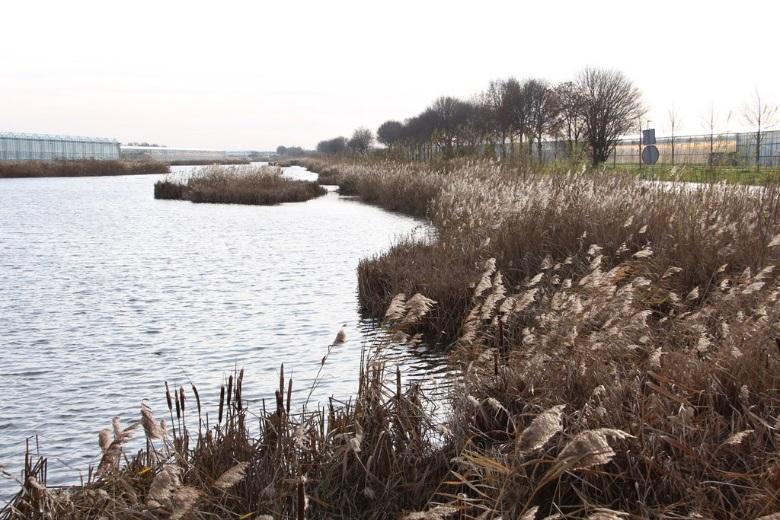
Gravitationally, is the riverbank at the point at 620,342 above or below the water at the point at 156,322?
above

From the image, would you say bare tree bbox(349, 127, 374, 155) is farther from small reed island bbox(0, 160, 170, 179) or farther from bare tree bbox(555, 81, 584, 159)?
bare tree bbox(555, 81, 584, 159)

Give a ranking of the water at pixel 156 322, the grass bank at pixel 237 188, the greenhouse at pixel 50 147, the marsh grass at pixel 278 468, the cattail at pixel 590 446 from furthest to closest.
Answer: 1. the greenhouse at pixel 50 147
2. the grass bank at pixel 237 188
3. the water at pixel 156 322
4. the marsh grass at pixel 278 468
5. the cattail at pixel 590 446

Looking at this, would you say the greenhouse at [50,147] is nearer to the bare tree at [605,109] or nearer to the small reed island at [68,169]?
the small reed island at [68,169]

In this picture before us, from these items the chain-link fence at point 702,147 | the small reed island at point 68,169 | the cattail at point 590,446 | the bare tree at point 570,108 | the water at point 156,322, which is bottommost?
the water at point 156,322

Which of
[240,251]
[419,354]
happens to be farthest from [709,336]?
[240,251]

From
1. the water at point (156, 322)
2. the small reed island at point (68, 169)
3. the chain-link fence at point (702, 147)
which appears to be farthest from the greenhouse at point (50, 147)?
the water at point (156, 322)

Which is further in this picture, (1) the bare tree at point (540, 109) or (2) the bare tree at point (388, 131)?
(2) the bare tree at point (388, 131)

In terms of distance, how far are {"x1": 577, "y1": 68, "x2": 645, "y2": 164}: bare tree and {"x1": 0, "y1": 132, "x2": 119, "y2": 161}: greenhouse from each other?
161ft

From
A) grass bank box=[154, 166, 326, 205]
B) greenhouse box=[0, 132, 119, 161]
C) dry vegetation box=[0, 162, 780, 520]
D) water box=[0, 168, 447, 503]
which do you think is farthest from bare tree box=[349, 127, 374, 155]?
dry vegetation box=[0, 162, 780, 520]

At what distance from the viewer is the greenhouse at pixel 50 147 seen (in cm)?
7162

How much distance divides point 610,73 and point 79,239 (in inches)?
1507

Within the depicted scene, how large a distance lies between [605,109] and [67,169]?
128ft

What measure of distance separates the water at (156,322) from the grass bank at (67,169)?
123 ft

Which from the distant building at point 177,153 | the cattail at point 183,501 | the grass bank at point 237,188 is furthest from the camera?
the distant building at point 177,153
